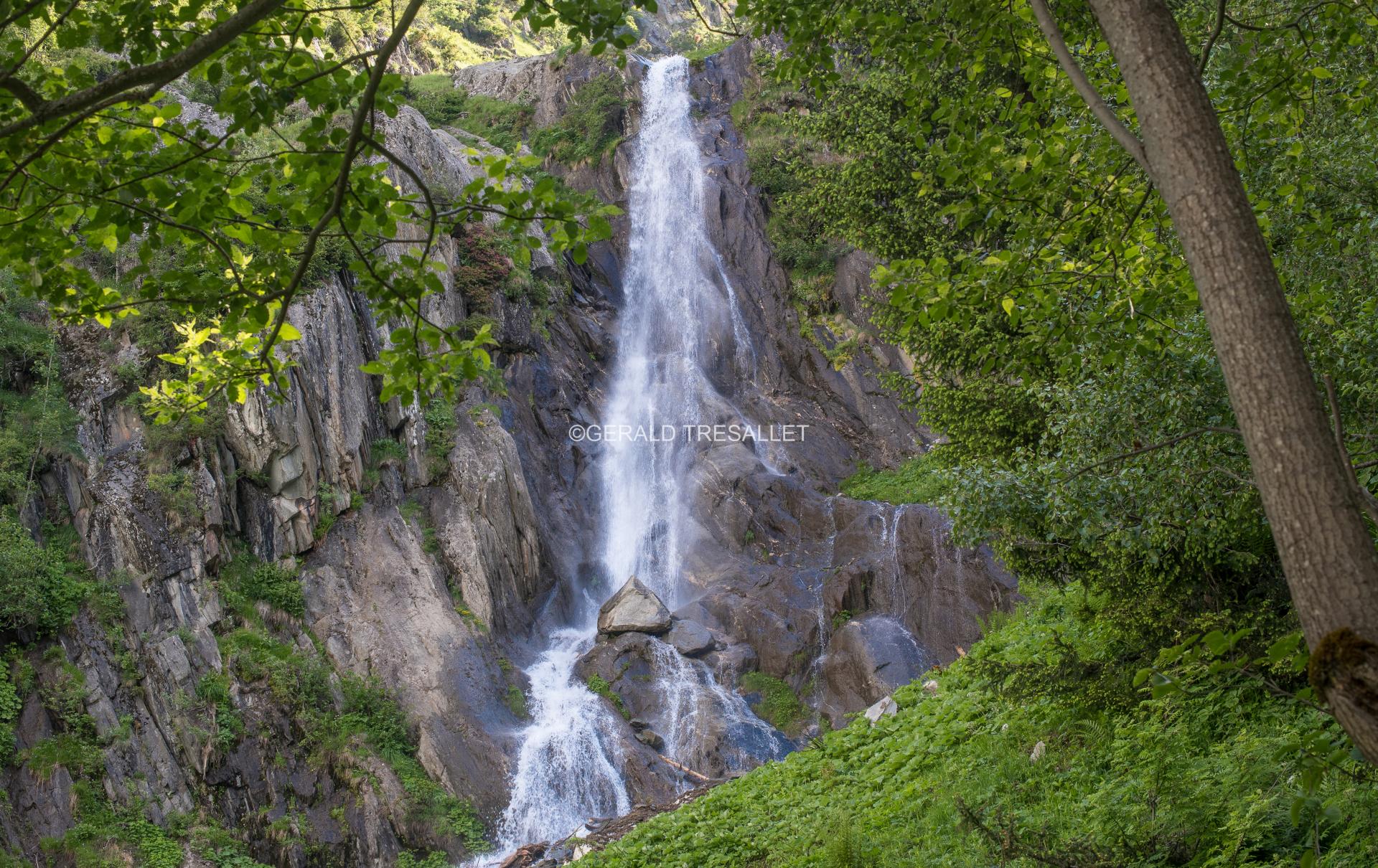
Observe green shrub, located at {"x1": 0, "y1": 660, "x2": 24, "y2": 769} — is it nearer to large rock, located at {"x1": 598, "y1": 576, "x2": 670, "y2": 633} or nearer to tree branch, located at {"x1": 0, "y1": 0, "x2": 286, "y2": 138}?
large rock, located at {"x1": 598, "y1": 576, "x2": 670, "y2": 633}

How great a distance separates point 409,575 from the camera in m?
15.7

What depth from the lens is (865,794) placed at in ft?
23.2

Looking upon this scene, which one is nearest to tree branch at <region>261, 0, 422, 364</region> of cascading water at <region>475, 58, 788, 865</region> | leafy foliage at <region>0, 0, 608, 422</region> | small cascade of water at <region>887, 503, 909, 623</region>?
leafy foliage at <region>0, 0, 608, 422</region>

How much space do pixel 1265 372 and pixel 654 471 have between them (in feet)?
64.7

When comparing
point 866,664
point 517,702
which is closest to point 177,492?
point 517,702

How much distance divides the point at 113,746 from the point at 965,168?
11.9 m

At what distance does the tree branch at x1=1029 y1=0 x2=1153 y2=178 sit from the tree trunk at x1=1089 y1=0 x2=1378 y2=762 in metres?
0.17

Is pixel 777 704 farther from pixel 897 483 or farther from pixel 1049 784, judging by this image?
pixel 1049 784

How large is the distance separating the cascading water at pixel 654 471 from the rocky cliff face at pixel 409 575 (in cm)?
45

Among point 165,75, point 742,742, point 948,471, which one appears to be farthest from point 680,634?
point 165,75

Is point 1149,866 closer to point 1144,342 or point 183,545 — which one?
point 1144,342

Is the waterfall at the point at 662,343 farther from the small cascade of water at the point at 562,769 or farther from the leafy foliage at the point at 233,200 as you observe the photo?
the leafy foliage at the point at 233,200

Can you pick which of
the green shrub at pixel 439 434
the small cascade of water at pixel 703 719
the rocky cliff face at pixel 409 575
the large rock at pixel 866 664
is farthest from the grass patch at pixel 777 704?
the green shrub at pixel 439 434

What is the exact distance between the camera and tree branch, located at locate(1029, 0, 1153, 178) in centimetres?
268
